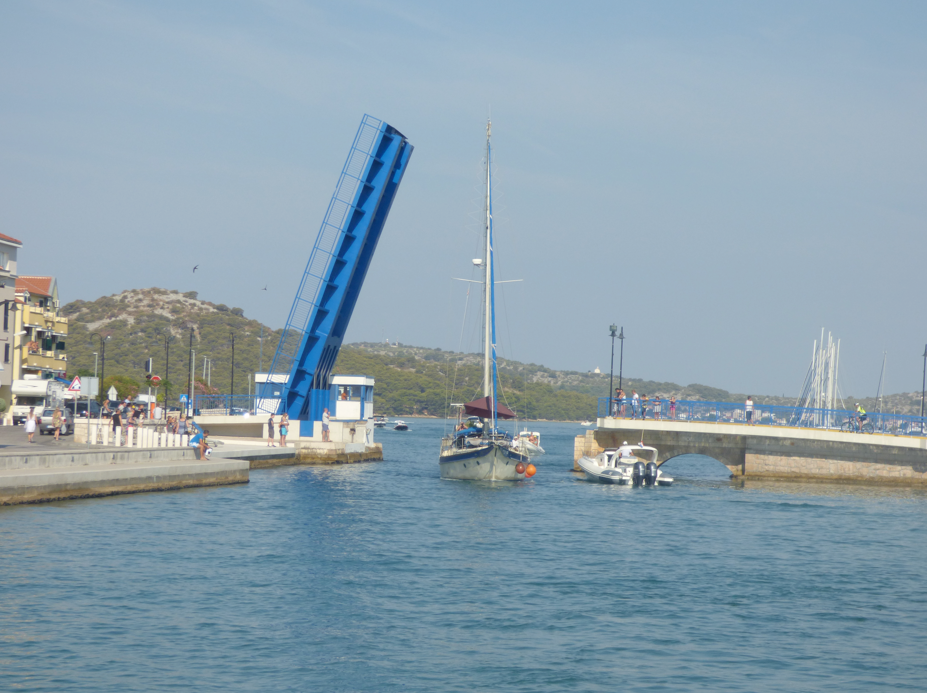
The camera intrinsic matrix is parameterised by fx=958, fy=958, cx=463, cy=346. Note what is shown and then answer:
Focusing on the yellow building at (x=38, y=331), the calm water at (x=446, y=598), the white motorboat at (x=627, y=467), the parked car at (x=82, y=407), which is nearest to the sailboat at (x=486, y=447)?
the white motorboat at (x=627, y=467)

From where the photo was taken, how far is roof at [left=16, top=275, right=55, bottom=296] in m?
62.4

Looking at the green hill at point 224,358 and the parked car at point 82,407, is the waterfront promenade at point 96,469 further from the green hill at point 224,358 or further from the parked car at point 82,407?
the green hill at point 224,358

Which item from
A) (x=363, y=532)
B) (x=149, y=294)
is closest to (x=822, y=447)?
(x=363, y=532)

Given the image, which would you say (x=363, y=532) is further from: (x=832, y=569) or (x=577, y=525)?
(x=832, y=569)

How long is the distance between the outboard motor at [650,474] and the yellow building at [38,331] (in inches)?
1460

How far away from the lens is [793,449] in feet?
124

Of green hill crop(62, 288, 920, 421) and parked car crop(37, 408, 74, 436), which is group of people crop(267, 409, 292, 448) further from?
green hill crop(62, 288, 920, 421)

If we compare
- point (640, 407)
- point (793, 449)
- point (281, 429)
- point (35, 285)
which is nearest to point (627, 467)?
point (640, 407)

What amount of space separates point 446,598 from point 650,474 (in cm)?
2244

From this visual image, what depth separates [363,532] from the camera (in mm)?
24078

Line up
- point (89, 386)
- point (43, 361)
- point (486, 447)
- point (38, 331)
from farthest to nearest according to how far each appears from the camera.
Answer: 1. point (43, 361)
2. point (38, 331)
3. point (486, 447)
4. point (89, 386)

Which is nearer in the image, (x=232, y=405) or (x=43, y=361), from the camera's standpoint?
(x=232, y=405)

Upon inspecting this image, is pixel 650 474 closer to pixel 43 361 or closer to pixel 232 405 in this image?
pixel 232 405

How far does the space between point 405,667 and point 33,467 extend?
625 inches
